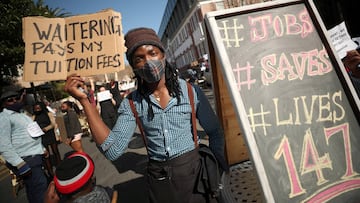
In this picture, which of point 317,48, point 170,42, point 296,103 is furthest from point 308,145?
point 170,42

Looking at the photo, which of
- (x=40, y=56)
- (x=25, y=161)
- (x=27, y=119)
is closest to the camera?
(x=40, y=56)

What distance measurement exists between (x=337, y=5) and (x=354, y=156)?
7.09 meters

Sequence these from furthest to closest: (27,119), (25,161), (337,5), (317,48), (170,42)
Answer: (170,42) < (337,5) < (27,119) < (25,161) < (317,48)

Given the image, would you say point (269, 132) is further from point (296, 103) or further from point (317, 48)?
point (317, 48)

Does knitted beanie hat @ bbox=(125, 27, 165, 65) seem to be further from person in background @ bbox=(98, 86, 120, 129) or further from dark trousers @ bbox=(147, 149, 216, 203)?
person in background @ bbox=(98, 86, 120, 129)

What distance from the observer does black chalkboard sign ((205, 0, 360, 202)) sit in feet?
4.42

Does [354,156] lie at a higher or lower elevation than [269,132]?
lower

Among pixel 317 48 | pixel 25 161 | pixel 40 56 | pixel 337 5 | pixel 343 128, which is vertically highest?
pixel 337 5

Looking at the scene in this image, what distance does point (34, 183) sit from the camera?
3029 millimetres

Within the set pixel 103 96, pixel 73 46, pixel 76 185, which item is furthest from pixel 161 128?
pixel 103 96

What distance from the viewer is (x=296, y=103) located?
1.47 metres

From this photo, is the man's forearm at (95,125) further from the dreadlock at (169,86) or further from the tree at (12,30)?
the tree at (12,30)

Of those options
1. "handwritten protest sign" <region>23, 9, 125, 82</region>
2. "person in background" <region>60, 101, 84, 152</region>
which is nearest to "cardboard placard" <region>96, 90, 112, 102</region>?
→ "person in background" <region>60, 101, 84, 152</region>

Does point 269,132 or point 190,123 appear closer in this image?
point 269,132
